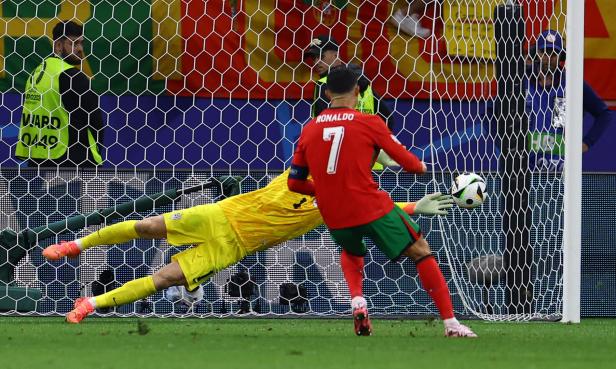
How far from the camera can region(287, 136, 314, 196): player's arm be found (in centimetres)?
718

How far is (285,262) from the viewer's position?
29.9 feet

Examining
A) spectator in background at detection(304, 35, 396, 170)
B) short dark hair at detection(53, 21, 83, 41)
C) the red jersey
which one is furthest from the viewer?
spectator in background at detection(304, 35, 396, 170)

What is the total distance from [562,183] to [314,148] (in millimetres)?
Answer: 2807

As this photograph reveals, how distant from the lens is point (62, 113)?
9.45m

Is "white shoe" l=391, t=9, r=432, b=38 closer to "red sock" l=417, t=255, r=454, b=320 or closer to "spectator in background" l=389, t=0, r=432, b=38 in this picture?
"spectator in background" l=389, t=0, r=432, b=38

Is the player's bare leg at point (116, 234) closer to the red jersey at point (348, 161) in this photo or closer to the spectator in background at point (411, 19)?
the red jersey at point (348, 161)

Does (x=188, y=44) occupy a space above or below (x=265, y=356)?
above

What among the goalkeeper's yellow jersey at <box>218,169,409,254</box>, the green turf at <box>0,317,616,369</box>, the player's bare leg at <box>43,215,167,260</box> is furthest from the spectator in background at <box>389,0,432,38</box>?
the player's bare leg at <box>43,215,167,260</box>

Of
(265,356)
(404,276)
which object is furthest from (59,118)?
(265,356)

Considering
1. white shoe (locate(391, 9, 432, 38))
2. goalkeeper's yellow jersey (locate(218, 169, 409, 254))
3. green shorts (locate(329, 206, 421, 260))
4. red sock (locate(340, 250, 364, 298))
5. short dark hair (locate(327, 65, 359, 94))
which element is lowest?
red sock (locate(340, 250, 364, 298))

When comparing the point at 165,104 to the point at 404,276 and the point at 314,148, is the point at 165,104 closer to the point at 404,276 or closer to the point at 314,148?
the point at 404,276

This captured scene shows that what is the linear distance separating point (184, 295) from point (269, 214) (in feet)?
3.84

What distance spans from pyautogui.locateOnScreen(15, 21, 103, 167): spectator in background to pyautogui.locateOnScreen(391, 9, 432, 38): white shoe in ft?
8.25

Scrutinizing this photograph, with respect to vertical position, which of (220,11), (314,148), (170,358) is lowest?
(170,358)
